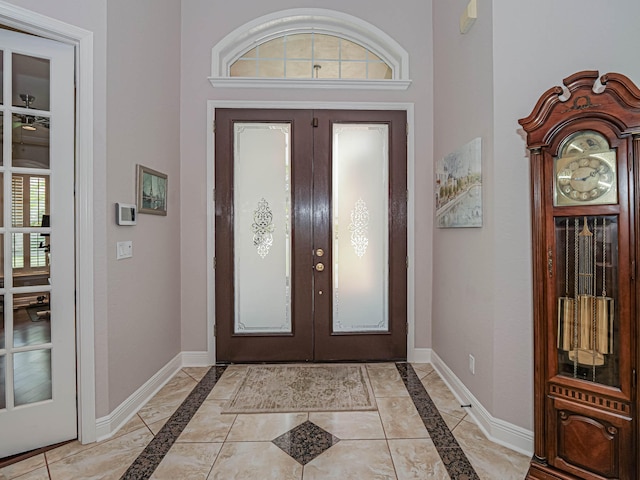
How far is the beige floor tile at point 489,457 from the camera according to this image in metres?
1.79

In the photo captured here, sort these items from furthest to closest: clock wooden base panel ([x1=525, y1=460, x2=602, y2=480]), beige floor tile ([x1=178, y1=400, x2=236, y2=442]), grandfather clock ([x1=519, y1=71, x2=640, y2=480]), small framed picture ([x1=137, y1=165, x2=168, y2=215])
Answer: small framed picture ([x1=137, y1=165, x2=168, y2=215]) < beige floor tile ([x1=178, y1=400, x2=236, y2=442]) < clock wooden base panel ([x1=525, y1=460, x2=602, y2=480]) < grandfather clock ([x1=519, y1=71, x2=640, y2=480])

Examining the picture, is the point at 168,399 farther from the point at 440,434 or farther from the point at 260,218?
the point at 440,434

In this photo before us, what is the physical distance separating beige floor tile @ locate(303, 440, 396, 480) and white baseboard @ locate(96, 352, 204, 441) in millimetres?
1293

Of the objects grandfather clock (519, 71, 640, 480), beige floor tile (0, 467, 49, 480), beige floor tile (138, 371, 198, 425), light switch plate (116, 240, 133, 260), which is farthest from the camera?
beige floor tile (138, 371, 198, 425)

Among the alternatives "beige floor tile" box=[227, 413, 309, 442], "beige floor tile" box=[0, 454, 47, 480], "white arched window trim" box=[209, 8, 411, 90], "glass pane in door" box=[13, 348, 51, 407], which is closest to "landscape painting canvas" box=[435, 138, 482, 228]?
"white arched window trim" box=[209, 8, 411, 90]

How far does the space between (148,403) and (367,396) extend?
65.3 inches

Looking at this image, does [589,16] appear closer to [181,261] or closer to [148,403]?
[181,261]

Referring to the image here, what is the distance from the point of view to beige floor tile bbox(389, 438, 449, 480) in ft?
5.82

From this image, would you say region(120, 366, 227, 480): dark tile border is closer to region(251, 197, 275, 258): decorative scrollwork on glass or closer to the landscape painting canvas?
region(251, 197, 275, 258): decorative scrollwork on glass

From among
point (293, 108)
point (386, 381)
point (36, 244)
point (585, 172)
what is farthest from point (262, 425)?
point (293, 108)

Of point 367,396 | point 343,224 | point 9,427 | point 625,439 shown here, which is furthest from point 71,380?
point 625,439

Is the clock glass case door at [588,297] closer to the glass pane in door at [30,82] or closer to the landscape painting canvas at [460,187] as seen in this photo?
the landscape painting canvas at [460,187]

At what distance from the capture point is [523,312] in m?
2.00

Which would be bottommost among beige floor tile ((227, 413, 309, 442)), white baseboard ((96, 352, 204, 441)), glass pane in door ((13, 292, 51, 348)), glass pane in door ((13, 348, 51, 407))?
beige floor tile ((227, 413, 309, 442))
